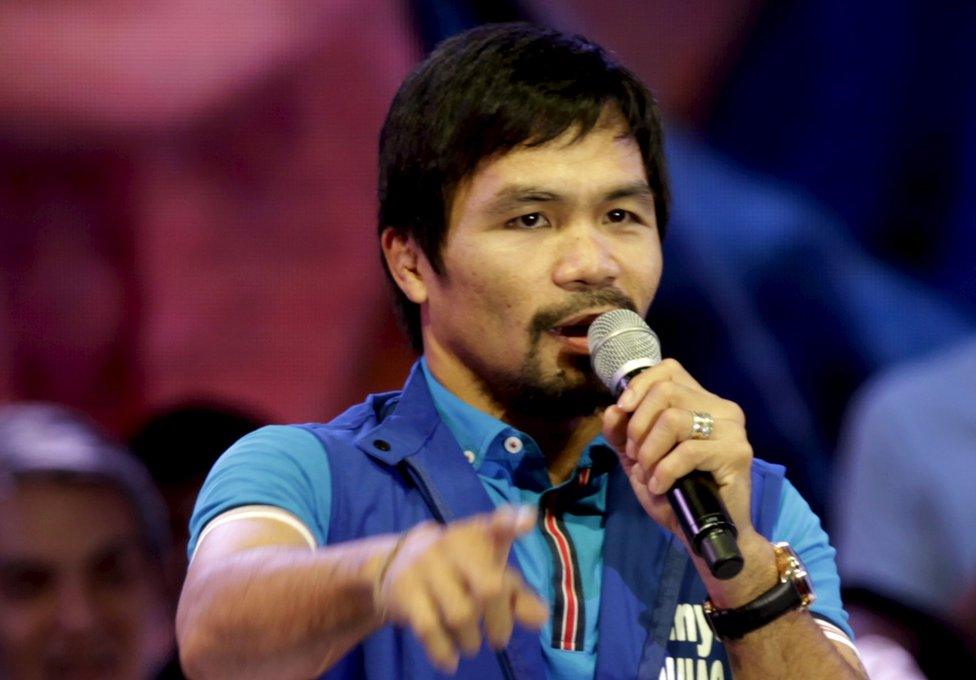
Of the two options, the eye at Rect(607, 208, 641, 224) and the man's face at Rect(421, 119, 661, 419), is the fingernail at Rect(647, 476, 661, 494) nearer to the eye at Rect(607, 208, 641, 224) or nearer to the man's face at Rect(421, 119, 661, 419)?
the man's face at Rect(421, 119, 661, 419)

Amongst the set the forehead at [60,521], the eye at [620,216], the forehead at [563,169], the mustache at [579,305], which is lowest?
the forehead at [60,521]

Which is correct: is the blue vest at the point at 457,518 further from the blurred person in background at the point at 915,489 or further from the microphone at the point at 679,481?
the blurred person in background at the point at 915,489

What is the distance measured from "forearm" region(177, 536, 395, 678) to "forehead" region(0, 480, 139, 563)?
5.37 ft

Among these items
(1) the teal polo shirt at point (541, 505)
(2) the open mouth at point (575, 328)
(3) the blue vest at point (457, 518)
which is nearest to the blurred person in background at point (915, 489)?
(1) the teal polo shirt at point (541, 505)

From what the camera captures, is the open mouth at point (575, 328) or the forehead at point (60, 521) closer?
the open mouth at point (575, 328)

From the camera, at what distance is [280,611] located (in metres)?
1.47

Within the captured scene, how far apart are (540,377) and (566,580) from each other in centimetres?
27

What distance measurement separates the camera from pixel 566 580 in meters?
1.88

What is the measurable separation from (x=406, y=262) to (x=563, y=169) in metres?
0.34

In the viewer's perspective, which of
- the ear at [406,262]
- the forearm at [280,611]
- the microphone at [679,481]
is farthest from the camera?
the ear at [406,262]

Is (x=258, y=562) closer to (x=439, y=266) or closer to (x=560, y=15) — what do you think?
(x=439, y=266)

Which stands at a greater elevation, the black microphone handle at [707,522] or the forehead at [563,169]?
the forehead at [563,169]

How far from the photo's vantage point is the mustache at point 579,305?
1896 millimetres

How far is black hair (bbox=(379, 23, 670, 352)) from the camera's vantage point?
2.00m
